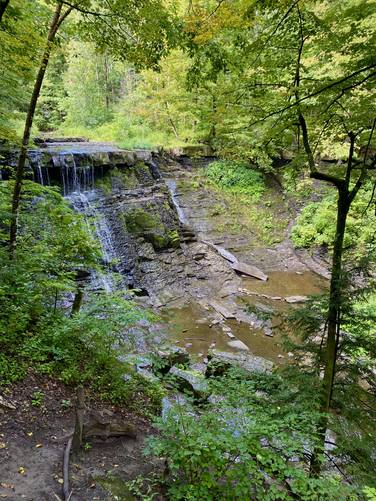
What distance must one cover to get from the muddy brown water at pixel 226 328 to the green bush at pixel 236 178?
6.36 meters

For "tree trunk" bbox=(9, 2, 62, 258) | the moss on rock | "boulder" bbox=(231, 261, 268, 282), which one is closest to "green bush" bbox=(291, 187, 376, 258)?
"boulder" bbox=(231, 261, 268, 282)

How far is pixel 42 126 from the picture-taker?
21.5m

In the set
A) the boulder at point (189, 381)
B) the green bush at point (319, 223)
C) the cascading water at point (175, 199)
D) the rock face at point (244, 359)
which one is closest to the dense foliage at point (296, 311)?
the boulder at point (189, 381)

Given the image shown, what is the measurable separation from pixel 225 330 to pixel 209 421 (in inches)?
253

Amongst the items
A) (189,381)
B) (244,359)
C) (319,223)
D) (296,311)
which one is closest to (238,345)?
(244,359)

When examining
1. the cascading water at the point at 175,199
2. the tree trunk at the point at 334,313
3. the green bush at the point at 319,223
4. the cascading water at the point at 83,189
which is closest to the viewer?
the tree trunk at the point at 334,313

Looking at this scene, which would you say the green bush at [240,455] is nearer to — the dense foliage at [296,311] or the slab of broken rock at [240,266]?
the dense foliage at [296,311]

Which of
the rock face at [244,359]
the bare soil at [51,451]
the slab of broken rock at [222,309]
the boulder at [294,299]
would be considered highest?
the bare soil at [51,451]

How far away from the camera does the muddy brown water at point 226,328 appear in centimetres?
843

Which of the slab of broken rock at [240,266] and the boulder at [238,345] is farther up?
the slab of broken rock at [240,266]

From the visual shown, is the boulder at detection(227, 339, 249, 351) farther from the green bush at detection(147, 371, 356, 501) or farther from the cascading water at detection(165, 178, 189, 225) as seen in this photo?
the cascading water at detection(165, 178, 189, 225)

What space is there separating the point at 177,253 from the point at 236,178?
670 cm

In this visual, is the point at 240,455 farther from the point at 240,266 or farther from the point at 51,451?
the point at 240,266

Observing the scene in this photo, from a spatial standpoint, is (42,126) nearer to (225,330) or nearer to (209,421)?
(225,330)
